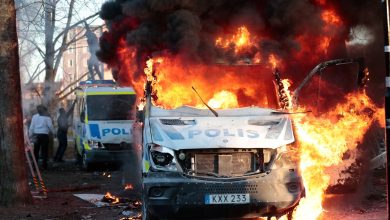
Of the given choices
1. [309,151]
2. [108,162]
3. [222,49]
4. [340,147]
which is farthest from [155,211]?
[108,162]

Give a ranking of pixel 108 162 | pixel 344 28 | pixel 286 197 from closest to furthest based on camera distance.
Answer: pixel 286 197 < pixel 344 28 < pixel 108 162

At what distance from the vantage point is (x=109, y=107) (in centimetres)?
1814

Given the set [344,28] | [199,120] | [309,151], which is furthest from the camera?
[344,28]

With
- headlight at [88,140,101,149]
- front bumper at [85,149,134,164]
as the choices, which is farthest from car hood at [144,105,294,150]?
headlight at [88,140,101,149]

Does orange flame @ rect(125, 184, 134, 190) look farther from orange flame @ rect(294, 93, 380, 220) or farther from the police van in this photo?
orange flame @ rect(294, 93, 380, 220)

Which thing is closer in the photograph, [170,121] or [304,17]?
[170,121]

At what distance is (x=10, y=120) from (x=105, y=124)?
748 cm

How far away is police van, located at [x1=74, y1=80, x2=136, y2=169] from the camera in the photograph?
1748 cm

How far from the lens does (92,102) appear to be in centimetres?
1823

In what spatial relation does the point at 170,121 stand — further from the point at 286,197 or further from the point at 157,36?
the point at 157,36

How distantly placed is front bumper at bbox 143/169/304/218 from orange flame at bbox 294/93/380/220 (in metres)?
0.54

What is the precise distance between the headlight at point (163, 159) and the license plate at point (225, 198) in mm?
507

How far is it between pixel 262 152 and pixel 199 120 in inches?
38.2

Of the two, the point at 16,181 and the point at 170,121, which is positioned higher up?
the point at 170,121
